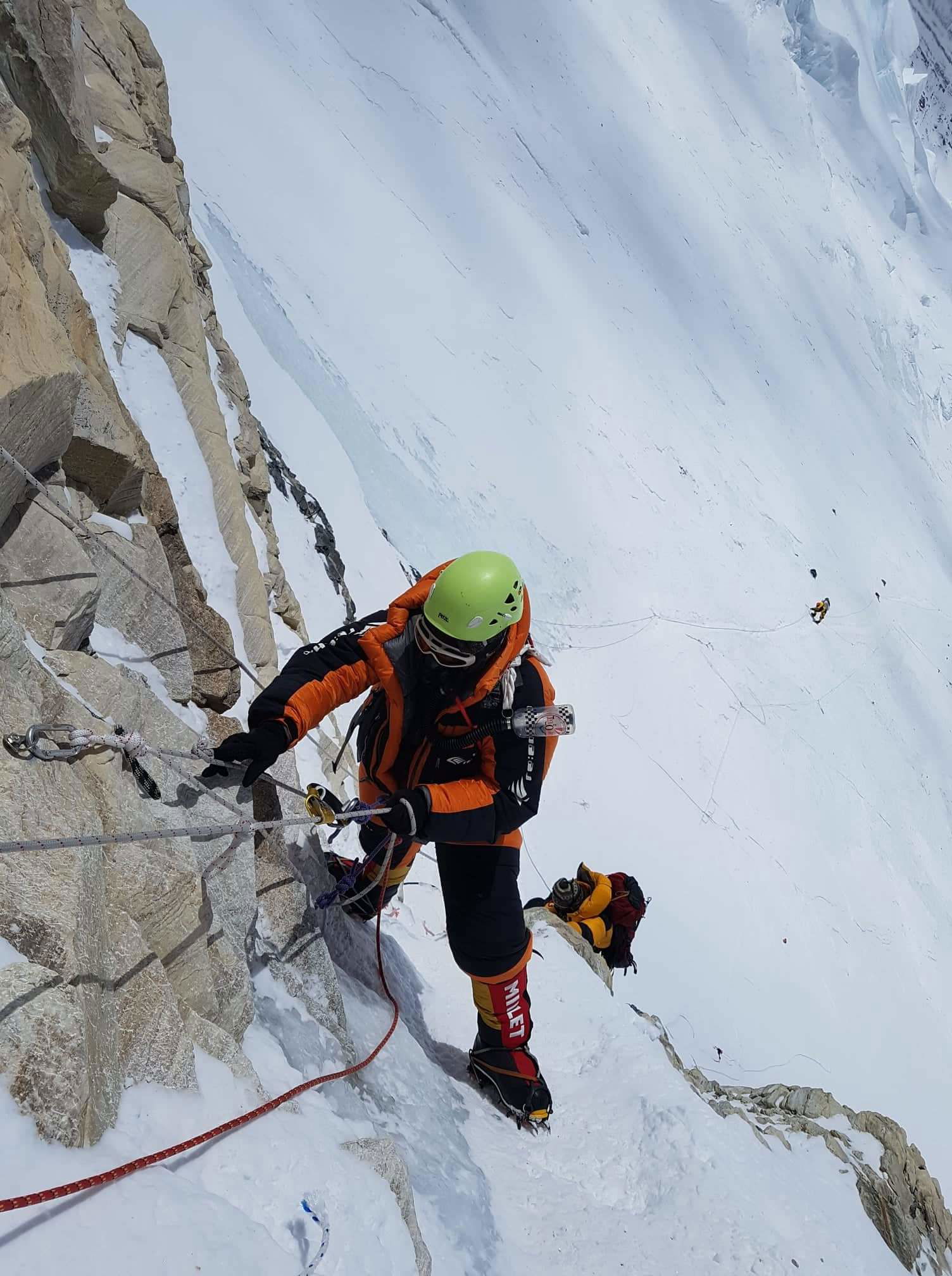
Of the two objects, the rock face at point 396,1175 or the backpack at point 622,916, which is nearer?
the rock face at point 396,1175

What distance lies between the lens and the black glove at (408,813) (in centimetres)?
327

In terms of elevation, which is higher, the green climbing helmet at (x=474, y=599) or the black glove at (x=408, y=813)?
the green climbing helmet at (x=474, y=599)

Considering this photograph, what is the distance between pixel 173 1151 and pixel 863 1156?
17.4ft

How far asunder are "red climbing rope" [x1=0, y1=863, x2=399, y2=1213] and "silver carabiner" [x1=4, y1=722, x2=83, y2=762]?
3.48ft

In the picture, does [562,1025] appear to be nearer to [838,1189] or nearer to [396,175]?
[838,1189]

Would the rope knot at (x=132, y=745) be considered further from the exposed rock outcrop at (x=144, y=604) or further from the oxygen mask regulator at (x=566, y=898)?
the oxygen mask regulator at (x=566, y=898)

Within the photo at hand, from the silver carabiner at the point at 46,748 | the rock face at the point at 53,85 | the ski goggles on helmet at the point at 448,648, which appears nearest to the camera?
the silver carabiner at the point at 46,748

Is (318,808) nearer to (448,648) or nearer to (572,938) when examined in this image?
(448,648)

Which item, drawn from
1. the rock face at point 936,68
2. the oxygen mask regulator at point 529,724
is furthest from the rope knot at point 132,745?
the rock face at point 936,68

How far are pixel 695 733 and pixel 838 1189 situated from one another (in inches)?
314

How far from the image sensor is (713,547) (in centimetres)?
1683

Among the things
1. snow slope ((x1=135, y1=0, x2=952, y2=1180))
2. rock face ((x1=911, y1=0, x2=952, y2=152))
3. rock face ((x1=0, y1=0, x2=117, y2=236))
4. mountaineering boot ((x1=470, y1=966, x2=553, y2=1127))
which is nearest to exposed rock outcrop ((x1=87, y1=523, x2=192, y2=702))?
mountaineering boot ((x1=470, y1=966, x2=553, y2=1127))

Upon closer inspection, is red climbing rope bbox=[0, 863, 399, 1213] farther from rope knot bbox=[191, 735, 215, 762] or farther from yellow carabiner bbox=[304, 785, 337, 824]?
rope knot bbox=[191, 735, 215, 762]

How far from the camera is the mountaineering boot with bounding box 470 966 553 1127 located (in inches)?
152
